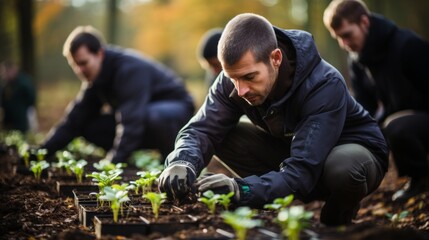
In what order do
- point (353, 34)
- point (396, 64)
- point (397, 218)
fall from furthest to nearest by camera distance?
point (396, 64)
point (353, 34)
point (397, 218)

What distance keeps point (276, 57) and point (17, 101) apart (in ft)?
39.7

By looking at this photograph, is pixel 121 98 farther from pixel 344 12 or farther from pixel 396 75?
pixel 396 75

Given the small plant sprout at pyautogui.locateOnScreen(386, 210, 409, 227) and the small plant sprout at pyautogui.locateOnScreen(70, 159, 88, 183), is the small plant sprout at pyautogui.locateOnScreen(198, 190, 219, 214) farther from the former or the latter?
the small plant sprout at pyautogui.locateOnScreen(386, 210, 409, 227)

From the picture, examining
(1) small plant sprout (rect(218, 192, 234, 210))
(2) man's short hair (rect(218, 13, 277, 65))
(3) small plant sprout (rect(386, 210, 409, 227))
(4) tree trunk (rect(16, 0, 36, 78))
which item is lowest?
(3) small plant sprout (rect(386, 210, 409, 227))

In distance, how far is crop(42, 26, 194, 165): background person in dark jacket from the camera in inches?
275

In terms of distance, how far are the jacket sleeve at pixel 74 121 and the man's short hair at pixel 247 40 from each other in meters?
3.88

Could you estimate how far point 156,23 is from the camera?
29.4 metres

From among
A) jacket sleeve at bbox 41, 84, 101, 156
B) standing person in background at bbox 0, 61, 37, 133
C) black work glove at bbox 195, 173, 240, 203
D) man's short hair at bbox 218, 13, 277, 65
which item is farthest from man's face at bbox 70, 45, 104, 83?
standing person in background at bbox 0, 61, 37, 133

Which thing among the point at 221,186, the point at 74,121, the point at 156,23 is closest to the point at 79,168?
the point at 221,186

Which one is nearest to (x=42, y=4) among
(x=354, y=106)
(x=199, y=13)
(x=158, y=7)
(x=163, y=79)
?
(x=158, y=7)

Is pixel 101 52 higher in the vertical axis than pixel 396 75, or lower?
higher

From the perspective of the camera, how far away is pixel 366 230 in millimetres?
2715

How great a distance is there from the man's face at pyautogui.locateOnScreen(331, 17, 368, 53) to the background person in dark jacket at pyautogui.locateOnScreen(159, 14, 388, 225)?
2017 mm

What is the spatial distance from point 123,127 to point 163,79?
1.25 metres
